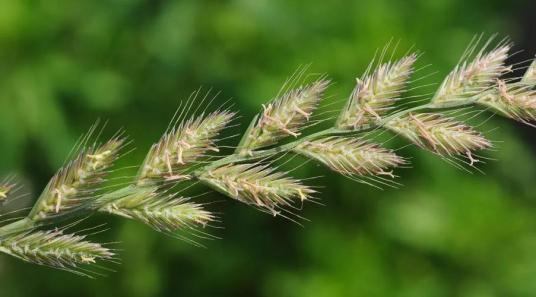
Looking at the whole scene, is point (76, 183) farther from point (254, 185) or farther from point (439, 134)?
point (439, 134)

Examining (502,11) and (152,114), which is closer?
(152,114)

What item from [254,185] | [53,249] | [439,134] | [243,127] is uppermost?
[243,127]

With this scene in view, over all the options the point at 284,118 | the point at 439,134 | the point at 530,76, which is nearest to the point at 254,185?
the point at 284,118

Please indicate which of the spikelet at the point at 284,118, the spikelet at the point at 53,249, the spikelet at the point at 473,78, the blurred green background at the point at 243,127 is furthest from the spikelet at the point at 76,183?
the blurred green background at the point at 243,127

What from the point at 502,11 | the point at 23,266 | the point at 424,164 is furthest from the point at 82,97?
the point at 502,11

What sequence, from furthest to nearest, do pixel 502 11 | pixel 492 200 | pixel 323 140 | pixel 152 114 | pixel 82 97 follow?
pixel 502 11 < pixel 492 200 < pixel 152 114 < pixel 82 97 < pixel 323 140

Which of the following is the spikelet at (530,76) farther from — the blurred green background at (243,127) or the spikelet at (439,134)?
the blurred green background at (243,127)

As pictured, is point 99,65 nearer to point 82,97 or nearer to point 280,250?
point 82,97
